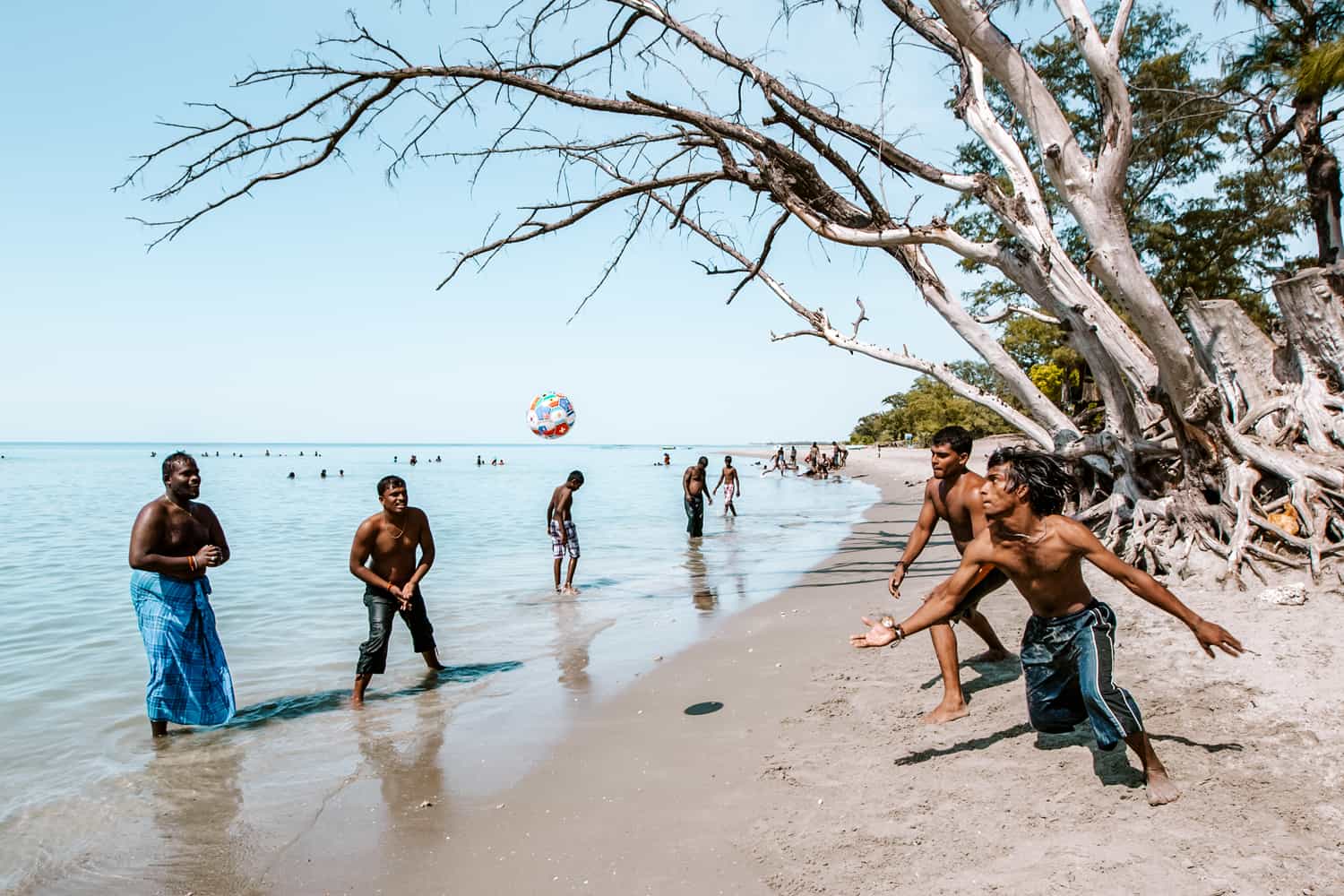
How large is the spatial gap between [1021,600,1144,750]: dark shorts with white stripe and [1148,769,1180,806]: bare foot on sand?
18 centimetres

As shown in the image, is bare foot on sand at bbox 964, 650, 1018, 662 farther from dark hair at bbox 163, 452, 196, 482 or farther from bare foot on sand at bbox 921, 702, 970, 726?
dark hair at bbox 163, 452, 196, 482

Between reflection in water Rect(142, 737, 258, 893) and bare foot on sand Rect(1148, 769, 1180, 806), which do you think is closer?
bare foot on sand Rect(1148, 769, 1180, 806)

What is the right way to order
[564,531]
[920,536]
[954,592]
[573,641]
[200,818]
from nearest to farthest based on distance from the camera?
[954,592] < [200,818] < [920,536] < [573,641] < [564,531]

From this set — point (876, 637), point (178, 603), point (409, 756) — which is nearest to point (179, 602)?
point (178, 603)

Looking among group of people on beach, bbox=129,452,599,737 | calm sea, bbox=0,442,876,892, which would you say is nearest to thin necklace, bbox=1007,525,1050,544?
calm sea, bbox=0,442,876,892

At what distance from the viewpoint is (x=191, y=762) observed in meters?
5.07

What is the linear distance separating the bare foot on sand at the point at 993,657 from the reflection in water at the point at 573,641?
292 cm

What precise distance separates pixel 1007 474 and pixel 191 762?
5.19m

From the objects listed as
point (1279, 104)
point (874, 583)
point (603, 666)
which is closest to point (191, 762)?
point (603, 666)

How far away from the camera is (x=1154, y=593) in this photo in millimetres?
3246

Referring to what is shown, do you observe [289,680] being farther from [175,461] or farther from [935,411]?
[935,411]

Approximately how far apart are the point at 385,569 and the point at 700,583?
5.85 metres

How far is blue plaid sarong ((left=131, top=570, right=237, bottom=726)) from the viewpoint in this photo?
515cm

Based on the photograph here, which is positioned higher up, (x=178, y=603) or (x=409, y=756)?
(x=178, y=603)
